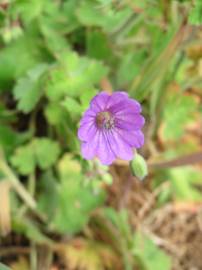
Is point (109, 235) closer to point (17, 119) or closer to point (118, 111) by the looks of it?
point (17, 119)

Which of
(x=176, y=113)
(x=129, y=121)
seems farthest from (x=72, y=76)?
(x=176, y=113)

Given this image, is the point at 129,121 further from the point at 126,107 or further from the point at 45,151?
the point at 45,151

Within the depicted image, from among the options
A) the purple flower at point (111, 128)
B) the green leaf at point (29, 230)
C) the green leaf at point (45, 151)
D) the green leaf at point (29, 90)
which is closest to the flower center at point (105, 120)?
the purple flower at point (111, 128)

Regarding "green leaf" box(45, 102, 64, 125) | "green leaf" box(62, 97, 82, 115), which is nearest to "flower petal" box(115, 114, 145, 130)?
"green leaf" box(62, 97, 82, 115)

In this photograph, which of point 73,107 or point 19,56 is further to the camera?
point 19,56

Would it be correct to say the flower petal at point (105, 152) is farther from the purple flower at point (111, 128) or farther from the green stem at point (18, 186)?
the green stem at point (18, 186)

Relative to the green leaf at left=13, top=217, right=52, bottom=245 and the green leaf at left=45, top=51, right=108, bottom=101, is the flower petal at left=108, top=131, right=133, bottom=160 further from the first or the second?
the green leaf at left=13, top=217, right=52, bottom=245
